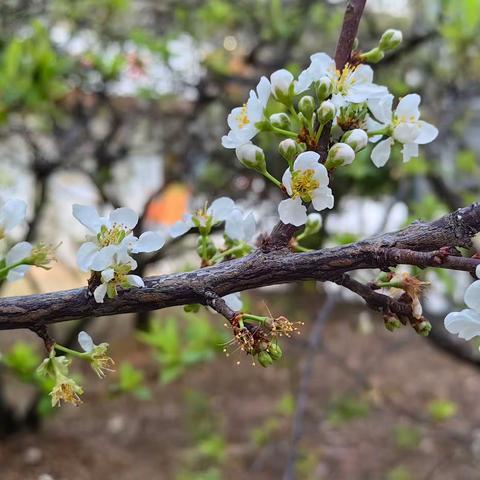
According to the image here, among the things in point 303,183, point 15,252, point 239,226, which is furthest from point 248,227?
point 15,252

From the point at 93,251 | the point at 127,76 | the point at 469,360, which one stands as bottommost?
the point at 469,360

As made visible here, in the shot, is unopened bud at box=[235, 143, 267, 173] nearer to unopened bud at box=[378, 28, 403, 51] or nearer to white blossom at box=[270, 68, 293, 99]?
white blossom at box=[270, 68, 293, 99]

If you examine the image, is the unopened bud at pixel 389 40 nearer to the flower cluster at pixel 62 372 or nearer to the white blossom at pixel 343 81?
the white blossom at pixel 343 81

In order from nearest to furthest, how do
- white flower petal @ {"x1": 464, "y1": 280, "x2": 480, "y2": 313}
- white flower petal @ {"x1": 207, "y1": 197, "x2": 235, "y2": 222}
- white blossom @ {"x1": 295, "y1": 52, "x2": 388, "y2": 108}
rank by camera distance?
white flower petal @ {"x1": 464, "y1": 280, "x2": 480, "y2": 313} → white blossom @ {"x1": 295, "y1": 52, "x2": 388, "y2": 108} → white flower petal @ {"x1": 207, "y1": 197, "x2": 235, "y2": 222}

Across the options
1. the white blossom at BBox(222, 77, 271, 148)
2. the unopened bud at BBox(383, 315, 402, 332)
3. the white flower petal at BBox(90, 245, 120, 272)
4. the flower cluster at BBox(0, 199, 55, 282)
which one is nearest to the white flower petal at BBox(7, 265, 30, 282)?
the flower cluster at BBox(0, 199, 55, 282)

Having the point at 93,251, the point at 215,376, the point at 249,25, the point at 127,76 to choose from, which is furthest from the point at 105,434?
the point at 93,251

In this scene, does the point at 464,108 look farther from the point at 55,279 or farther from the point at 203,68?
the point at 55,279
